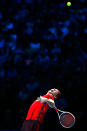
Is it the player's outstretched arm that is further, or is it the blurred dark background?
the blurred dark background

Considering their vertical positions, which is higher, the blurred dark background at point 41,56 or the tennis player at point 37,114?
the blurred dark background at point 41,56

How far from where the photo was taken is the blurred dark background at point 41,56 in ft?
25.4

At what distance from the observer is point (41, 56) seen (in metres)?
8.73

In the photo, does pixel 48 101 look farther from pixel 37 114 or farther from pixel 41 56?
pixel 41 56

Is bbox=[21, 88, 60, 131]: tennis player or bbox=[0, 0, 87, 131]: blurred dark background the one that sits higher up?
bbox=[0, 0, 87, 131]: blurred dark background

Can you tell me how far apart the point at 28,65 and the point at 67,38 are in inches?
70.8

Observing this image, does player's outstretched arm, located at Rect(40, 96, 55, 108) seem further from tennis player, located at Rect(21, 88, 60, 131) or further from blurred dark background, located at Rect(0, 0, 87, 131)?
blurred dark background, located at Rect(0, 0, 87, 131)

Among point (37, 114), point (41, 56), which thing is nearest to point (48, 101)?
point (37, 114)

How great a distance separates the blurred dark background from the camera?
25.4ft

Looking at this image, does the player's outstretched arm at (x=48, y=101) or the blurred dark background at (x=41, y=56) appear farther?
the blurred dark background at (x=41, y=56)

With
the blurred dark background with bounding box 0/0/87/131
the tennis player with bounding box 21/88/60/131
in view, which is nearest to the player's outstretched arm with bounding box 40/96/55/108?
the tennis player with bounding box 21/88/60/131

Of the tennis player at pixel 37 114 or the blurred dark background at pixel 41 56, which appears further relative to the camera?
the blurred dark background at pixel 41 56

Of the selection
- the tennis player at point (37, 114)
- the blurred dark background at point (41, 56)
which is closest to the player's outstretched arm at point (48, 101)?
the tennis player at point (37, 114)

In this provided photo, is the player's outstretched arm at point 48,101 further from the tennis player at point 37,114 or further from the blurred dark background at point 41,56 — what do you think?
the blurred dark background at point 41,56
